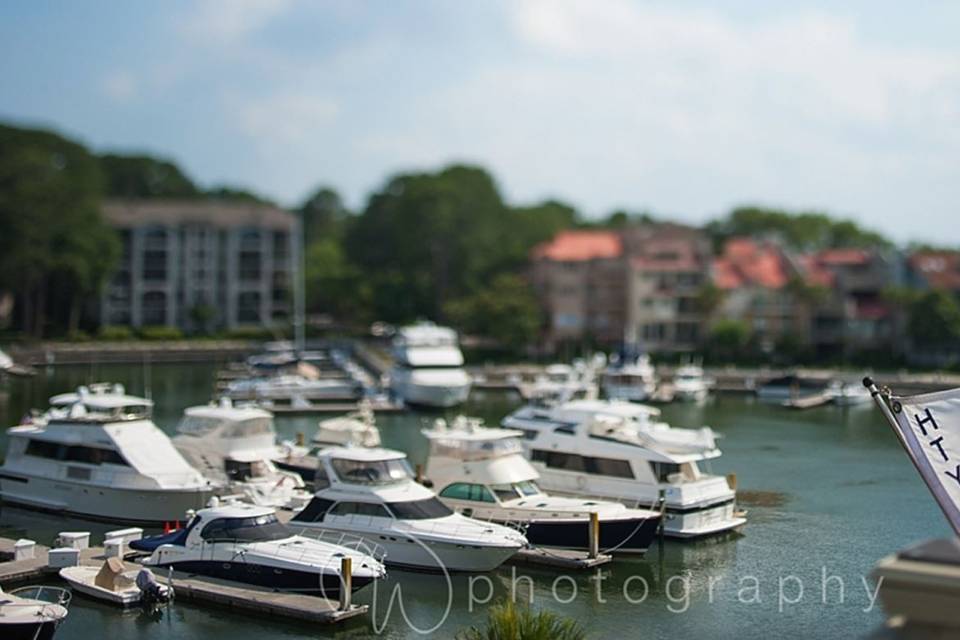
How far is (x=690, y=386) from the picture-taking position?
6353 centimetres

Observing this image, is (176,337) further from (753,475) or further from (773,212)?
(753,475)

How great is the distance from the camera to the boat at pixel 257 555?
819 inches

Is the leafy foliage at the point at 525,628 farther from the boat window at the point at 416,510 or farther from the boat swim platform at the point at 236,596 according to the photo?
the boat window at the point at 416,510

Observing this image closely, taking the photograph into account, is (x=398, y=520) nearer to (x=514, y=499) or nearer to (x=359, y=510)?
(x=359, y=510)

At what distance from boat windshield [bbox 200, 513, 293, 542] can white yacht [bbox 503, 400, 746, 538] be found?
32.3 feet

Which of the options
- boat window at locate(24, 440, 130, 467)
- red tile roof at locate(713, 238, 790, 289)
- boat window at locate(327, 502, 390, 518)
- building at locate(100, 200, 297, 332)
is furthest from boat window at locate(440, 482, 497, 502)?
building at locate(100, 200, 297, 332)

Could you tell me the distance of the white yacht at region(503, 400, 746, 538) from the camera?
91.4 ft

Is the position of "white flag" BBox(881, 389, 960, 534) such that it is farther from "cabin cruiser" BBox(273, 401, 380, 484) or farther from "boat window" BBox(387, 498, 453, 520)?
"cabin cruiser" BBox(273, 401, 380, 484)

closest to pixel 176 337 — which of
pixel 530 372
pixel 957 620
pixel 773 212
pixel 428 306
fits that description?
pixel 428 306

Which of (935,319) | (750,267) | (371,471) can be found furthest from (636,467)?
(750,267)

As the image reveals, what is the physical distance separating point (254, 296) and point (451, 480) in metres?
81.3

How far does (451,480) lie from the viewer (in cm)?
2834

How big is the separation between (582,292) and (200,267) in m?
39.7

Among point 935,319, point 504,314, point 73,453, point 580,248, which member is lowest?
point 73,453
